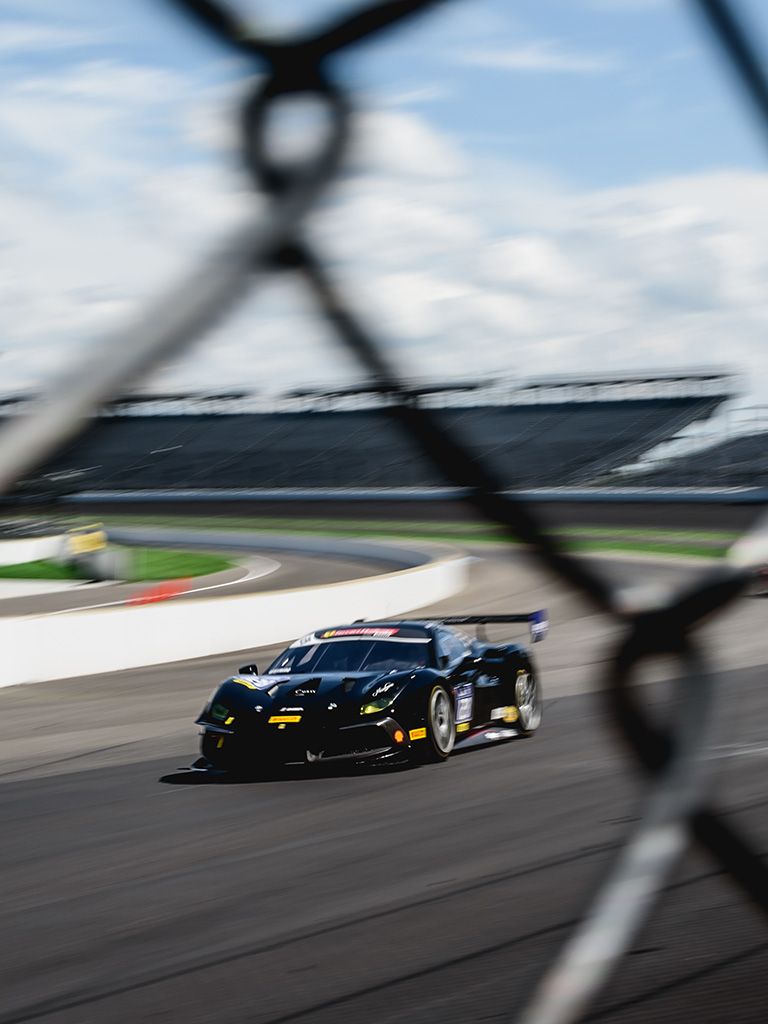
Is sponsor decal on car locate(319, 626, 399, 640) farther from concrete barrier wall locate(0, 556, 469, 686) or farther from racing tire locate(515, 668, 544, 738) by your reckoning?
concrete barrier wall locate(0, 556, 469, 686)

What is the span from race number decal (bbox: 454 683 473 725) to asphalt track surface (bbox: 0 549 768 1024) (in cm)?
27

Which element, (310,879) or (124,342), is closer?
(124,342)

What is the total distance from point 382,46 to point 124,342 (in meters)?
0.29

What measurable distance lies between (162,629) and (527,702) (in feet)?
22.7

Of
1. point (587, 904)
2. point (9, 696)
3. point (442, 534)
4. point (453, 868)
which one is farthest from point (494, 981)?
point (442, 534)

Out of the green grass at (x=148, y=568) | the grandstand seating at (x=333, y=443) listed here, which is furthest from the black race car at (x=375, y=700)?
the green grass at (x=148, y=568)

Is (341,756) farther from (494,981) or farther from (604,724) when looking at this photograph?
(604,724)

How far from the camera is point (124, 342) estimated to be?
796 millimetres

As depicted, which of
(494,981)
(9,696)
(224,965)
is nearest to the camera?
(494,981)

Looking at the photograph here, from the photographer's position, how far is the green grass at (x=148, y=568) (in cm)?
2919

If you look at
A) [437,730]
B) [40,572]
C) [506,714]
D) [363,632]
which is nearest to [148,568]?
[40,572]

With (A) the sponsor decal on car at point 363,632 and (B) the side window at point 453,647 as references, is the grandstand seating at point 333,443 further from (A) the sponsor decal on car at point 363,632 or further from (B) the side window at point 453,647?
(A) the sponsor decal on car at point 363,632

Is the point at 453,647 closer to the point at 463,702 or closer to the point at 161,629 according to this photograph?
the point at 463,702

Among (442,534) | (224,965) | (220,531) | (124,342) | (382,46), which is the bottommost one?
(224,965)
